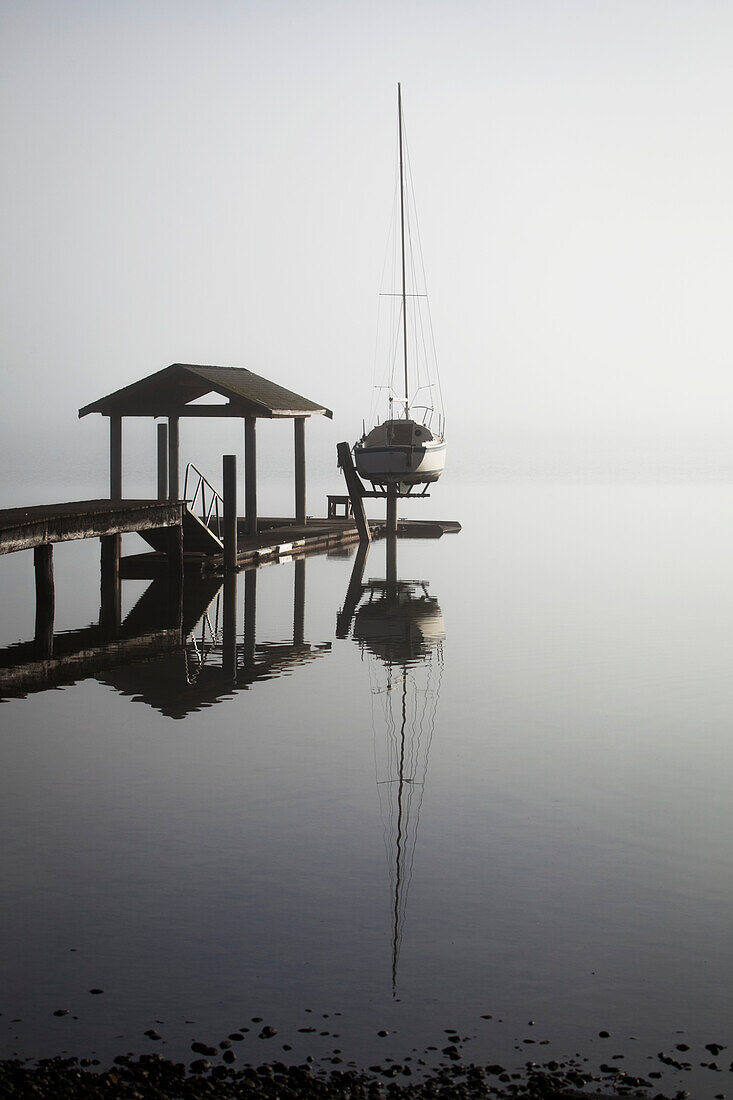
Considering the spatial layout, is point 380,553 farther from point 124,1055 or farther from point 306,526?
point 124,1055

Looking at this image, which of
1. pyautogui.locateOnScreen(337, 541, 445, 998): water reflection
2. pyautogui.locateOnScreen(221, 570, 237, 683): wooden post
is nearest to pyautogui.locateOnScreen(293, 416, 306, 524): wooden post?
pyautogui.locateOnScreen(337, 541, 445, 998): water reflection

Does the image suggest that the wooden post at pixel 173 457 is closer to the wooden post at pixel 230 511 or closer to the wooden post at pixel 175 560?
the wooden post at pixel 230 511

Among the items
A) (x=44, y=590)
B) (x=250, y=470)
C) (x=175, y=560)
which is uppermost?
(x=250, y=470)

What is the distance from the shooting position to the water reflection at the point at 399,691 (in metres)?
9.09

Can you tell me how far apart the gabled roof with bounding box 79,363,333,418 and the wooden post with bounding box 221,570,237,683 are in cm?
624

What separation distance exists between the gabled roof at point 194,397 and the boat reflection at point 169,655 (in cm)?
924

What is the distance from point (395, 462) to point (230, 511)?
11576 millimetres

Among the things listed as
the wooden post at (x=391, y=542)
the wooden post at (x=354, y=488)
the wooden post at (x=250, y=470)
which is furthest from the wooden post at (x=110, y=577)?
the wooden post at (x=354, y=488)

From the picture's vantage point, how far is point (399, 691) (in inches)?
581

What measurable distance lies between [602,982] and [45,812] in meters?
4.53

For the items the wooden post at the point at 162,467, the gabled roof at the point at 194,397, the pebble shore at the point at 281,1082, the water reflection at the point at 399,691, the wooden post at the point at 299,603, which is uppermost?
the gabled roof at the point at 194,397

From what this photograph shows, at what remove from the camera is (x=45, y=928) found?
738 centimetres

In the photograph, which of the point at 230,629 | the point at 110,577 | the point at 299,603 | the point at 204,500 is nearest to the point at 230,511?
the point at 110,577

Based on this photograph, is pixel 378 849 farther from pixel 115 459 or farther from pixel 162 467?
pixel 162 467
